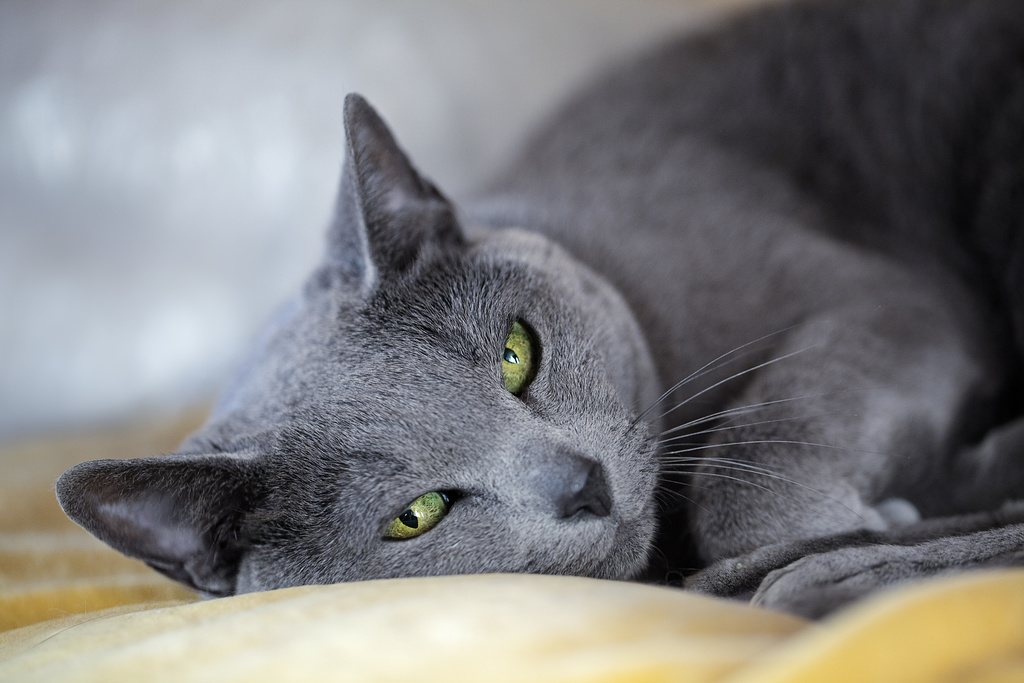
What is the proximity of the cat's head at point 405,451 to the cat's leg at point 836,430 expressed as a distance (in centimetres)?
11

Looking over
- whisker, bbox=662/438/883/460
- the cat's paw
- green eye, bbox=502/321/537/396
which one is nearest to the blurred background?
green eye, bbox=502/321/537/396

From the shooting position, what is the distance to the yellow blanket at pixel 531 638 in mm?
476

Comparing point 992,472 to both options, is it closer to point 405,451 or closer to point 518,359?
point 518,359

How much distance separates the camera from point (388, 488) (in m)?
0.84

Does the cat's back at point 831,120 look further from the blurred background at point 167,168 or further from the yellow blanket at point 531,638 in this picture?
the yellow blanket at point 531,638

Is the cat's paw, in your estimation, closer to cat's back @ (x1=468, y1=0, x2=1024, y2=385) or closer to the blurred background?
cat's back @ (x1=468, y1=0, x2=1024, y2=385)

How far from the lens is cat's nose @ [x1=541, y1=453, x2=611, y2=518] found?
804 mm

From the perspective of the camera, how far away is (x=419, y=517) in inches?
33.9

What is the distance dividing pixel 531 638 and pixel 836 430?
0.63 m

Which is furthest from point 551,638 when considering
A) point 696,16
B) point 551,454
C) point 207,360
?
point 696,16

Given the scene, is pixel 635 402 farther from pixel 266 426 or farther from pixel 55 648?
pixel 55 648

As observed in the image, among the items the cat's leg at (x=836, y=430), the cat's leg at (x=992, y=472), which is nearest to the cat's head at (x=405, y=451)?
the cat's leg at (x=836, y=430)

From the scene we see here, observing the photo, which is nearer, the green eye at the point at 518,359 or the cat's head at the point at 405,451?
the cat's head at the point at 405,451

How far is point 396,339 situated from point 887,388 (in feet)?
2.22
